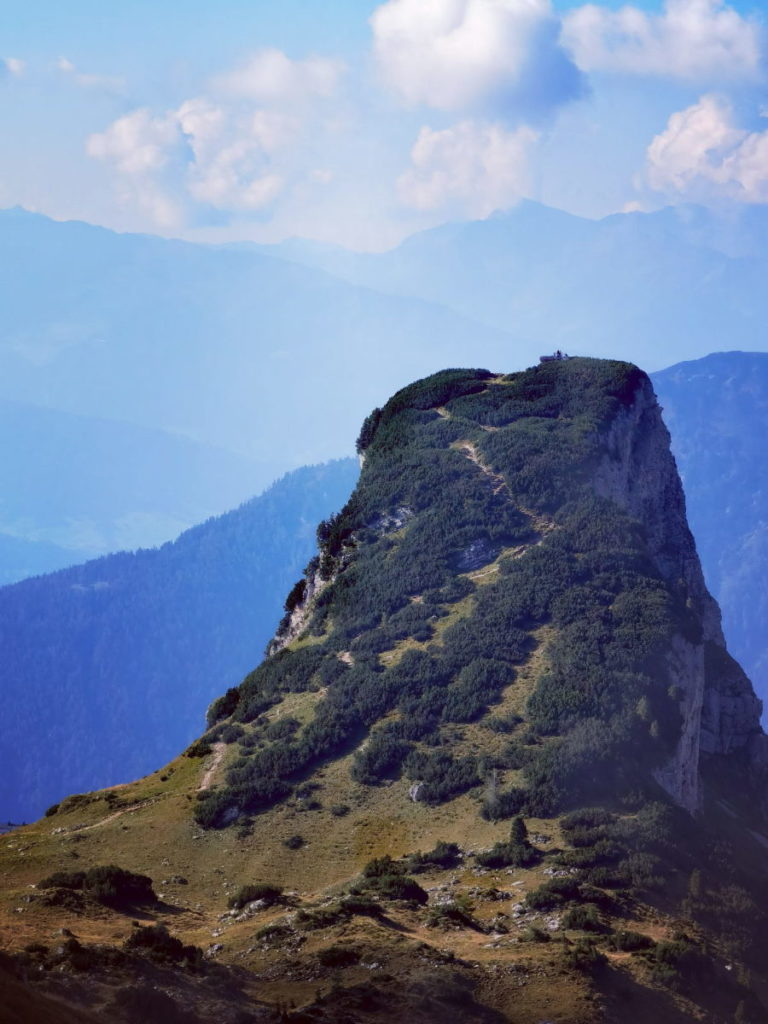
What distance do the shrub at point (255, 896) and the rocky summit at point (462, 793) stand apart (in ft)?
0.32

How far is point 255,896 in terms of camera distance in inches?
1706

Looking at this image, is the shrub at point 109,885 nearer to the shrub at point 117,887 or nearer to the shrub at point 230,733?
the shrub at point 117,887

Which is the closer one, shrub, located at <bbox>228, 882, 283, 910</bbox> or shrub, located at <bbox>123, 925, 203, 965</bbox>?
shrub, located at <bbox>123, 925, 203, 965</bbox>

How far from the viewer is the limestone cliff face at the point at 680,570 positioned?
6675cm

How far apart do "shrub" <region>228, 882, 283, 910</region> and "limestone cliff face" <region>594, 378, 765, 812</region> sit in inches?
1098

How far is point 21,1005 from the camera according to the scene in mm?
25766

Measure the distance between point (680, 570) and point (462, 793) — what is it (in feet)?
118

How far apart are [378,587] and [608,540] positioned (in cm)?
1508

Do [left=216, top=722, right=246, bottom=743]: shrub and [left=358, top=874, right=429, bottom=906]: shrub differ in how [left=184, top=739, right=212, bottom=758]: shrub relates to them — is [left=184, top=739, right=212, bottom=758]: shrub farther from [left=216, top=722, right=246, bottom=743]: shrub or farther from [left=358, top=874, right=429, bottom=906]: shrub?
[left=358, top=874, right=429, bottom=906]: shrub

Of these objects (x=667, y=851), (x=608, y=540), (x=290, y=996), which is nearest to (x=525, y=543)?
(x=608, y=540)

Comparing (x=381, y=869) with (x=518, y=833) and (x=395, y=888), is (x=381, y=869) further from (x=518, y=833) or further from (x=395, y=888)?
(x=518, y=833)

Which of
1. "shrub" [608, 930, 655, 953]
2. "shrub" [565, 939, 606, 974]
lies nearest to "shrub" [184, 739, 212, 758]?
"shrub" [608, 930, 655, 953]

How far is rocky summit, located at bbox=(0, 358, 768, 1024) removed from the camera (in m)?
35.4

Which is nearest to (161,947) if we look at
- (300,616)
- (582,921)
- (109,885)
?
(109,885)
